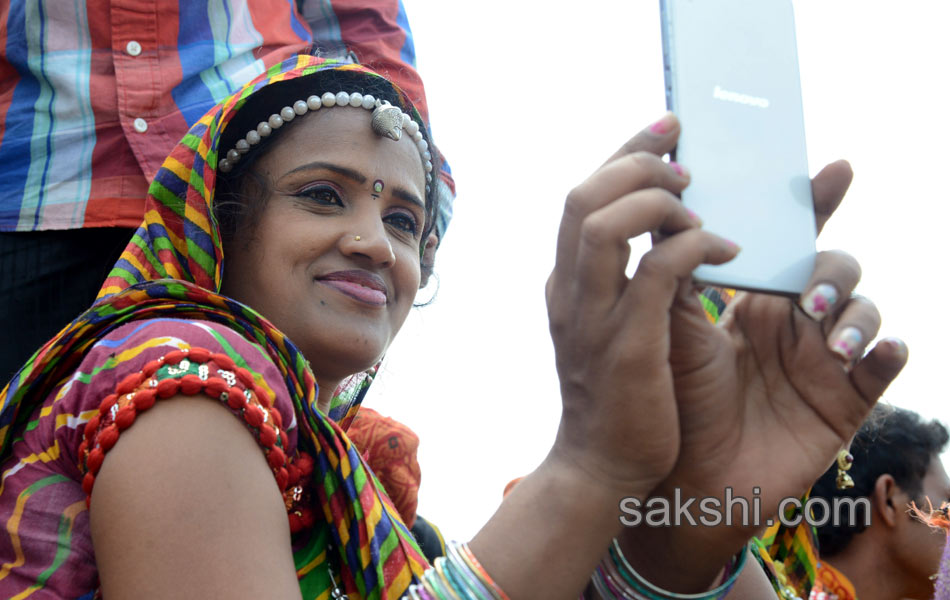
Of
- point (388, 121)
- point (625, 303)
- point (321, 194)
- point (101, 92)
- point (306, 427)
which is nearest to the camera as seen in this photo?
point (625, 303)

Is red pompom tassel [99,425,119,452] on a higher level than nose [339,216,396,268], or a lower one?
lower

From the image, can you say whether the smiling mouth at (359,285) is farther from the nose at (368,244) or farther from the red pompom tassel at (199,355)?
the red pompom tassel at (199,355)

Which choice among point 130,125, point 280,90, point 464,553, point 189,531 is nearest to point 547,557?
point 464,553

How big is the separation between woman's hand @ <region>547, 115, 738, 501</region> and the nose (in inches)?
34.3

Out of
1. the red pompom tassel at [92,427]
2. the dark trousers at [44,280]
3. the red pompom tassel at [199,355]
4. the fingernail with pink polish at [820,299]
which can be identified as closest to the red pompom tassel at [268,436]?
the red pompom tassel at [199,355]

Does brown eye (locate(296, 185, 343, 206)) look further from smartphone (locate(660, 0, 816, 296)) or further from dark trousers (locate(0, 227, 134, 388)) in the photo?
smartphone (locate(660, 0, 816, 296))

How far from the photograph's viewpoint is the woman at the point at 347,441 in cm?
138

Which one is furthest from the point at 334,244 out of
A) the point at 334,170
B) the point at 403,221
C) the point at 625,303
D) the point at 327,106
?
the point at 625,303

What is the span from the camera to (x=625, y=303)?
1363 mm

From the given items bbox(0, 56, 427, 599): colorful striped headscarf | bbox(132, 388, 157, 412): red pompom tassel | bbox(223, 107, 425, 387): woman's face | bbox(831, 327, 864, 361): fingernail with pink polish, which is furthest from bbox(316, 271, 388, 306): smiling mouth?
bbox(831, 327, 864, 361): fingernail with pink polish

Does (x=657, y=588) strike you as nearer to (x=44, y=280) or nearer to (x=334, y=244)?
(x=334, y=244)

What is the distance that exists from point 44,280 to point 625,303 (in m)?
1.70

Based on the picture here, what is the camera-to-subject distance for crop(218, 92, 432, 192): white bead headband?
2.42 metres

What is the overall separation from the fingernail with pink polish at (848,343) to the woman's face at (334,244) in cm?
110
